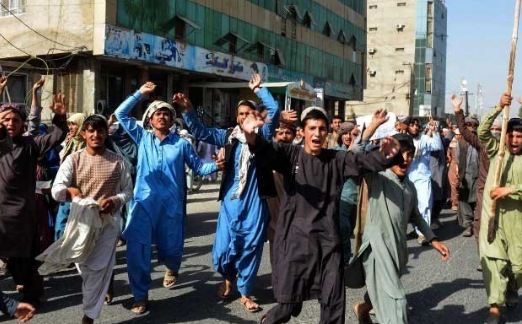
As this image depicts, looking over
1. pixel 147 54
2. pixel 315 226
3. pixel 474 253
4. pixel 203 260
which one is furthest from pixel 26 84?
pixel 315 226

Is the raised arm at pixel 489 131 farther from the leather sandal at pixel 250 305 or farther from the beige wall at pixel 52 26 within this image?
the beige wall at pixel 52 26

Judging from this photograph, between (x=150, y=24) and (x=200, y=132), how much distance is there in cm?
1537

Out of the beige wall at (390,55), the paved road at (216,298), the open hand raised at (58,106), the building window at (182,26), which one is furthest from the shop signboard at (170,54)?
the beige wall at (390,55)

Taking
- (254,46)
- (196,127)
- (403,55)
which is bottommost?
(196,127)

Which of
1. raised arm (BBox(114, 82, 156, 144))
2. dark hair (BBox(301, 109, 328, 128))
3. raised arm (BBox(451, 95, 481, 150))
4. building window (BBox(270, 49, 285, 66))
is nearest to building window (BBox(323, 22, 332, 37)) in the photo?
building window (BBox(270, 49, 285, 66))

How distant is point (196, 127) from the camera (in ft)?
17.7

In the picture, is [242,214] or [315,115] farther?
[242,214]

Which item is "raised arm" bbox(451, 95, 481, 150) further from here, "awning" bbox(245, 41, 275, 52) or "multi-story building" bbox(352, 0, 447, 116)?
"multi-story building" bbox(352, 0, 447, 116)

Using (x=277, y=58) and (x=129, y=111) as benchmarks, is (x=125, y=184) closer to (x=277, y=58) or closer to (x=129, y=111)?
(x=129, y=111)

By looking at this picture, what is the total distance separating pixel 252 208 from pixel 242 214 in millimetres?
102

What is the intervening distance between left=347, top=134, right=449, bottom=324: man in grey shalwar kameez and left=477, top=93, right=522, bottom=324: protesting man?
0.73 m

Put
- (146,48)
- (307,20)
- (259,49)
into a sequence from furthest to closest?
(307,20) < (259,49) < (146,48)

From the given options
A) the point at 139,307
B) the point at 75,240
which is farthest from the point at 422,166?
the point at 75,240

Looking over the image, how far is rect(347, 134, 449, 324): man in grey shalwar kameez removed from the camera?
399 centimetres
